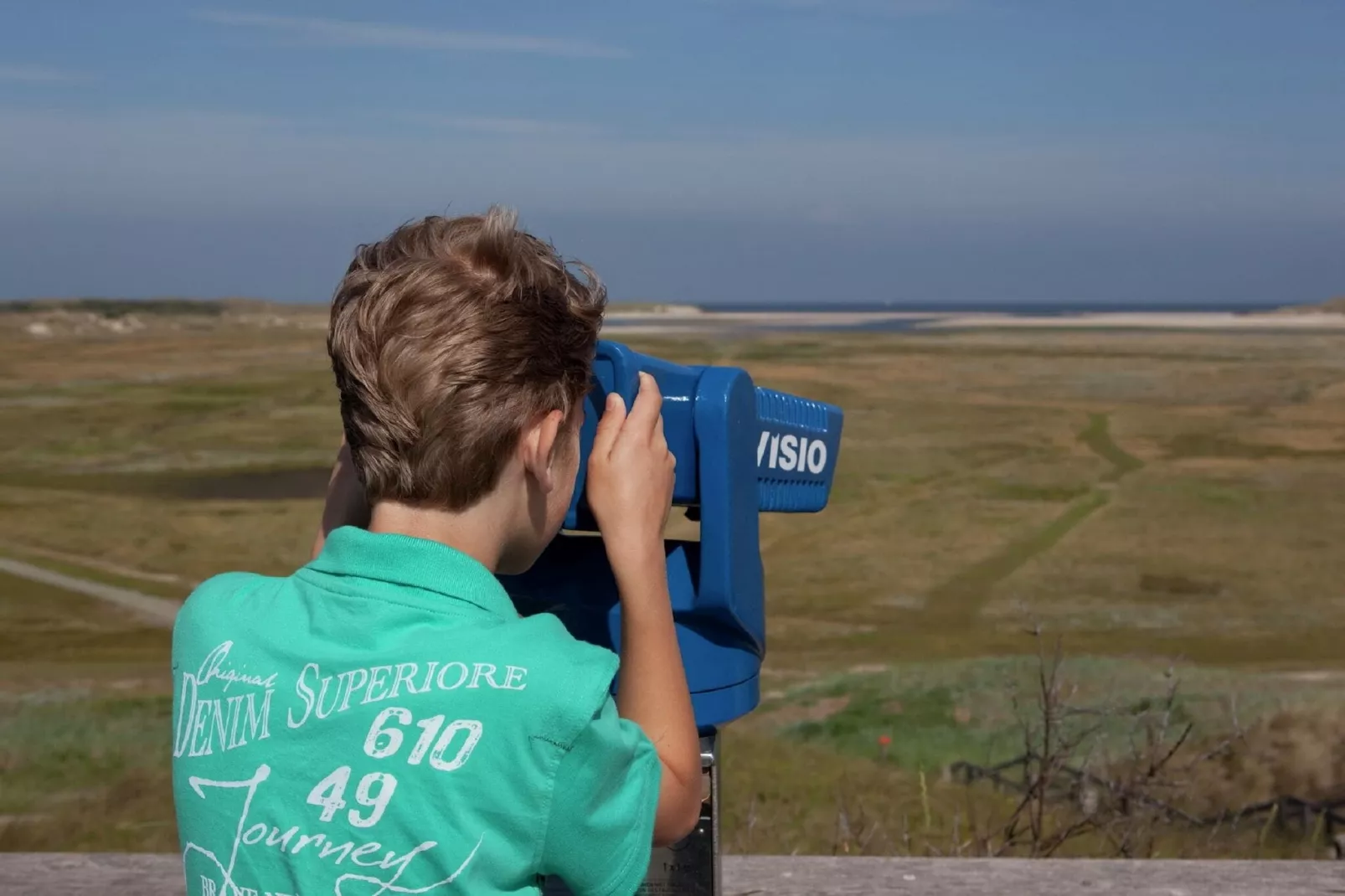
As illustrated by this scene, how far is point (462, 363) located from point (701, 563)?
0.38 metres

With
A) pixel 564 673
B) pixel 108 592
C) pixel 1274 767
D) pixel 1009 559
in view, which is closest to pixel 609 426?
pixel 564 673

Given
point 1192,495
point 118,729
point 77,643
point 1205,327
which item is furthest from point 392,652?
point 1205,327

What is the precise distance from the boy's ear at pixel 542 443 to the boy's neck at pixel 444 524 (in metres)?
0.05

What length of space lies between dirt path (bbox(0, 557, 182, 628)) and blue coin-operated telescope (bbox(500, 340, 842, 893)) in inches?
184

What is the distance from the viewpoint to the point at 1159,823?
3.24 meters

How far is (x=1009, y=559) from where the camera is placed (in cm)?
704

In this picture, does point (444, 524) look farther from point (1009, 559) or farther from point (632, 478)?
point (1009, 559)

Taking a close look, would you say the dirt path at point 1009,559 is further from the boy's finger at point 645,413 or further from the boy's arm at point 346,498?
the boy's finger at point 645,413

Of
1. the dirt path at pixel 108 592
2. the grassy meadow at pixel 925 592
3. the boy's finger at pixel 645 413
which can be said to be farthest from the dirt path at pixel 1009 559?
the boy's finger at pixel 645 413

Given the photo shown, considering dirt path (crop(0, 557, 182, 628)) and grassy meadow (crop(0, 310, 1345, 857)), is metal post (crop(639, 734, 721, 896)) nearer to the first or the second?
grassy meadow (crop(0, 310, 1345, 857))

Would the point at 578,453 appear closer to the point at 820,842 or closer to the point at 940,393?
the point at 820,842

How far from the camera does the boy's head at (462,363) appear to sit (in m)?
1.14

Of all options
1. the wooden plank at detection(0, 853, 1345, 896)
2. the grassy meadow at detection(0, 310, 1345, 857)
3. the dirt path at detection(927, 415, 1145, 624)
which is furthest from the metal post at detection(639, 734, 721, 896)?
the dirt path at detection(927, 415, 1145, 624)

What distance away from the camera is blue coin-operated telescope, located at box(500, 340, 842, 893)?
1.37 metres
